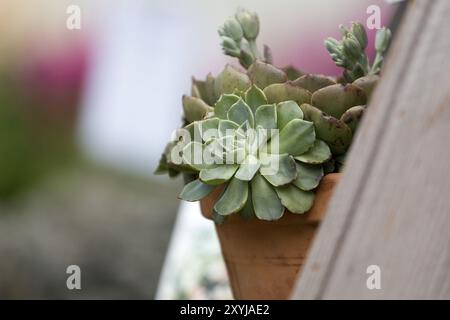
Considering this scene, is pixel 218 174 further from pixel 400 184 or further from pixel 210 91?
pixel 400 184

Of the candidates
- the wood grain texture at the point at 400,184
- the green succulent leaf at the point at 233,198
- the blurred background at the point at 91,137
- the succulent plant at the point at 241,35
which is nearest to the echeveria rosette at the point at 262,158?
the green succulent leaf at the point at 233,198

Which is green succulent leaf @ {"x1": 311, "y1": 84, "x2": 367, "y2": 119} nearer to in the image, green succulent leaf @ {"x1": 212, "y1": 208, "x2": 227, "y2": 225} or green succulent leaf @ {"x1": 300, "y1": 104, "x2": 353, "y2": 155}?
green succulent leaf @ {"x1": 300, "y1": 104, "x2": 353, "y2": 155}

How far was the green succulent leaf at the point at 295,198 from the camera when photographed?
68cm

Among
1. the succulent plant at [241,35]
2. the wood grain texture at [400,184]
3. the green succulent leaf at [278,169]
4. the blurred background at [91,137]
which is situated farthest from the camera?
the blurred background at [91,137]

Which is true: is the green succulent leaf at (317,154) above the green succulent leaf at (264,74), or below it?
below

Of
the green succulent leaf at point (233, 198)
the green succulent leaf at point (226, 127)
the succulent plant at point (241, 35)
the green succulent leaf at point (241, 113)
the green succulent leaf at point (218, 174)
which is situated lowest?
the green succulent leaf at point (233, 198)

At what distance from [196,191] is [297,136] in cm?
11

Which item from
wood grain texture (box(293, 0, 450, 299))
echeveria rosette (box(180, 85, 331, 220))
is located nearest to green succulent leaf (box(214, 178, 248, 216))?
echeveria rosette (box(180, 85, 331, 220))

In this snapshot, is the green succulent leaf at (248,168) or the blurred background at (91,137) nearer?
the green succulent leaf at (248,168)

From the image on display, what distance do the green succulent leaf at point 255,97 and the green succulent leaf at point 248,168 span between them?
52 mm

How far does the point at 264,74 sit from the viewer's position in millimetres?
741

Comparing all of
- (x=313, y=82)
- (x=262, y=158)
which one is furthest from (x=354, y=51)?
(x=262, y=158)

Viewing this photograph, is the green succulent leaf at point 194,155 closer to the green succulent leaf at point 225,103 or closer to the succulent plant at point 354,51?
the green succulent leaf at point 225,103
